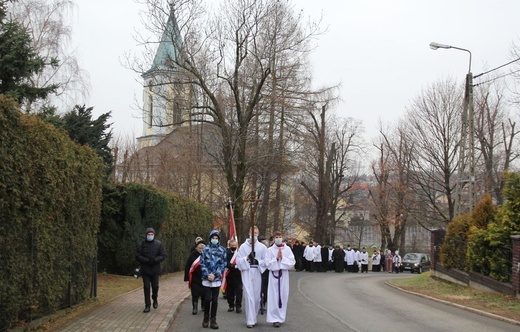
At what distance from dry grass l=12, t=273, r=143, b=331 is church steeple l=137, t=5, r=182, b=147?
29.4 ft

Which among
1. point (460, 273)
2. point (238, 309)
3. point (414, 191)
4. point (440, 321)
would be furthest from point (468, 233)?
point (414, 191)

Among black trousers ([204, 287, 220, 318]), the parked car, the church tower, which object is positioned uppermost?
the church tower

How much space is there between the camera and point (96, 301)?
14.0 meters

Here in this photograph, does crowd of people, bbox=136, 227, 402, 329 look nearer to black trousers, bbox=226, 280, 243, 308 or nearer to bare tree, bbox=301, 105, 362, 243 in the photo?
black trousers, bbox=226, 280, 243, 308

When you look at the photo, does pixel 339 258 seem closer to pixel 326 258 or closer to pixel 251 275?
pixel 326 258

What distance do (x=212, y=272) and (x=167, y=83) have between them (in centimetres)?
1804

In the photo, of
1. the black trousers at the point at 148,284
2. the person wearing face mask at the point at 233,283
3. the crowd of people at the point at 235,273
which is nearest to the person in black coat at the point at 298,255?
the crowd of people at the point at 235,273

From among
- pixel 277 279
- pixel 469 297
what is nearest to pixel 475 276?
pixel 469 297

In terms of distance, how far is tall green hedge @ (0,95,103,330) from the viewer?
28.3 ft

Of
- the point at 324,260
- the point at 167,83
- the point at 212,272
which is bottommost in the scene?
the point at 324,260

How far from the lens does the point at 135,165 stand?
45.8m

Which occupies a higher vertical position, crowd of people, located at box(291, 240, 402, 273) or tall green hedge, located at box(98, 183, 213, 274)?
tall green hedge, located at box(98, 183, 213, 274)

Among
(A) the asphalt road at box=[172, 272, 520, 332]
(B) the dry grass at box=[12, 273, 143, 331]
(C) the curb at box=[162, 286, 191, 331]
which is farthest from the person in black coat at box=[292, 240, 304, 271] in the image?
(C) the curb at box=[162, 286, 191, 331]

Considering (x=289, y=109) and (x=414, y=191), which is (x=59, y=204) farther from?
(x=414, y=191)
